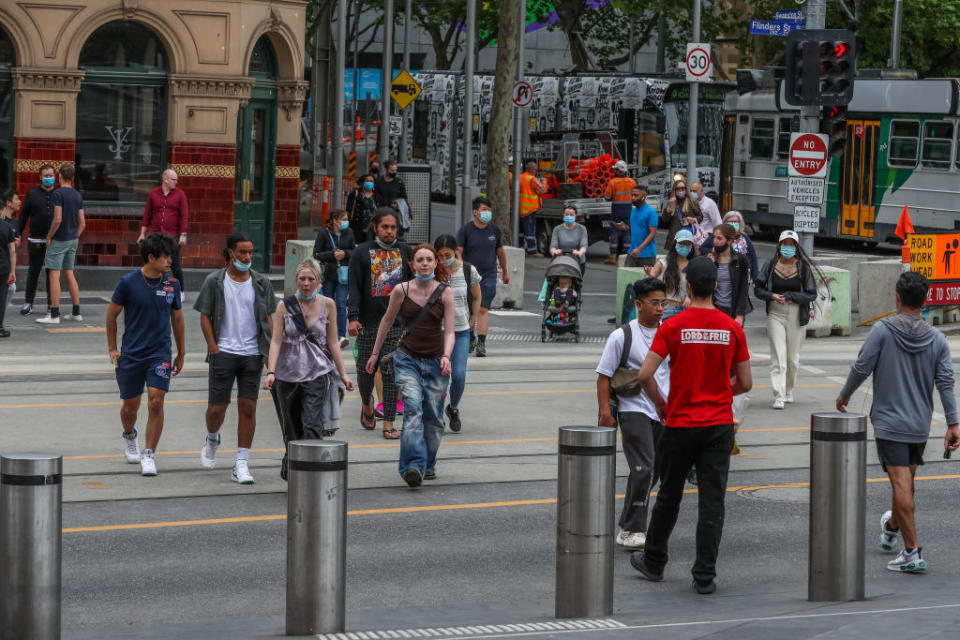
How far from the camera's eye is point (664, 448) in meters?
8.28

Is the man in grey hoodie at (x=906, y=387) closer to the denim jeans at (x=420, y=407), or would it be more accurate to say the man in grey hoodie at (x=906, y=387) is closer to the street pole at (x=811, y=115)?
the denim jeans at (x=420, y=407)

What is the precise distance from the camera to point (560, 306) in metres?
18.8

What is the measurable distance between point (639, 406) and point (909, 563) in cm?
167

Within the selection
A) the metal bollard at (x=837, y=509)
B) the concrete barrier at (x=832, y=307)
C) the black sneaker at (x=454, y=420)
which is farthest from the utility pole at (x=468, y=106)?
the metal bollard at (x=837, y=509)

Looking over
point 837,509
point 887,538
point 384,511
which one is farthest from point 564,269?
point 837,509

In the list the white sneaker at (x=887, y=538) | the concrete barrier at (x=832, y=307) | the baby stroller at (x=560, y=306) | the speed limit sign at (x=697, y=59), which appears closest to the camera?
the white sneaker at (x=887, y=538)

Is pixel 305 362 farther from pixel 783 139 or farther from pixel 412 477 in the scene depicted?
pixel 783 139

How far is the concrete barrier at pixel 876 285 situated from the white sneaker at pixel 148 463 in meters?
11.8

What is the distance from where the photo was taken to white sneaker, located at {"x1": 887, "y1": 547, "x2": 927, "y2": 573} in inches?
347

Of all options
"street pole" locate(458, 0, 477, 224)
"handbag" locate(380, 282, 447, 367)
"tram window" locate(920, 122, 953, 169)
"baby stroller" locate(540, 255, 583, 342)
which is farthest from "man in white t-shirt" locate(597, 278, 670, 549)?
"tram window" locate(920, 122, 953, 169)

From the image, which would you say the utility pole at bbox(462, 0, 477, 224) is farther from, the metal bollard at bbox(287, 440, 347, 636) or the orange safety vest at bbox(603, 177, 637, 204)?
the metal bollard at bbox(287, 440, 347, 636)

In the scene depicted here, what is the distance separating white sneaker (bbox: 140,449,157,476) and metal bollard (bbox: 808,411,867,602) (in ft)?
15.9

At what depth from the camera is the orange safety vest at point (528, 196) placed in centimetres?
3030

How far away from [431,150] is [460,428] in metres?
32.5
